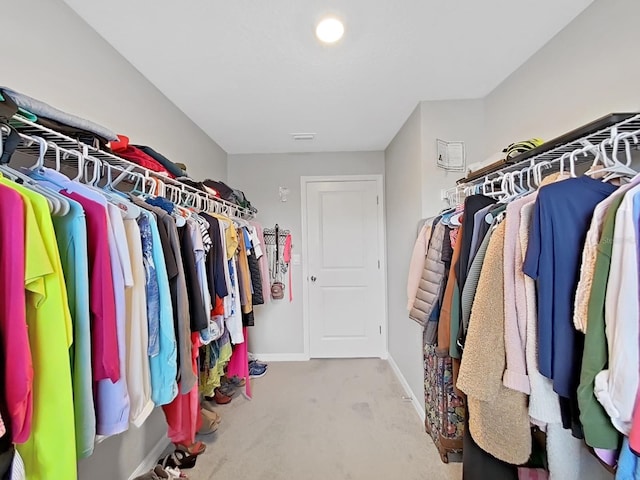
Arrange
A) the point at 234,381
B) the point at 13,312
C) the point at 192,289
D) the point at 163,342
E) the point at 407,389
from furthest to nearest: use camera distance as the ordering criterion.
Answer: the point at 234,381 < the point at 407,389 < the point at 192,289 < the point at 163,342 < the point at 13,312

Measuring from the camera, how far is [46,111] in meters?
0.97

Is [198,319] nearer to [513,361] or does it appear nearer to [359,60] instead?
[513,361]

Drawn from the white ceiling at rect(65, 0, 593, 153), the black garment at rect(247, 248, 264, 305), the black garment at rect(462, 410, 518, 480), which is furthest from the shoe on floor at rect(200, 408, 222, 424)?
the white ceiling at rect(65, 0, 593, 153)

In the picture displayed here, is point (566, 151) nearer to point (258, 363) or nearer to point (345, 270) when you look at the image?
point (345, 270)

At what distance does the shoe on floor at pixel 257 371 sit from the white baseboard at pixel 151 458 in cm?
107

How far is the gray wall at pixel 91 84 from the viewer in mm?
1171

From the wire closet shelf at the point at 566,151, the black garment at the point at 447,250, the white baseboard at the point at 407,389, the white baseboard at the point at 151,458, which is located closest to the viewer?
the wire closet shelf at the point at 566,151

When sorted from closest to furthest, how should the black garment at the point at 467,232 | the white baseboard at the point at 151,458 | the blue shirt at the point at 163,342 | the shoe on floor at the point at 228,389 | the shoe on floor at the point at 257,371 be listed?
1. the blue shirt at the point at 163,342
2. the black garment at the point at 467,232
3. the white baseboard at the point at 151,458
4. the shoe on floor at the point at 228,389
5. the shoe on floor at the point at 257,371

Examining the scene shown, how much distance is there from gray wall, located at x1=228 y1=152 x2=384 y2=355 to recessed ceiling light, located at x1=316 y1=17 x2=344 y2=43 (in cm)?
198

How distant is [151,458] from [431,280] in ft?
6.53

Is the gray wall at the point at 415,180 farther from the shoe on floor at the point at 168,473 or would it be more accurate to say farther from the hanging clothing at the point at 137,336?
the hanging clothing at the point at 137,336

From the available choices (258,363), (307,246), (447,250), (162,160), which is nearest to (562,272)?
(447,250)

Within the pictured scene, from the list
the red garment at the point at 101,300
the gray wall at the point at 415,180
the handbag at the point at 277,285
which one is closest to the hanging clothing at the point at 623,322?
the red garment at the point at 101,300

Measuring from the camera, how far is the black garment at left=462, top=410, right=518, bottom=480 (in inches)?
48.8
